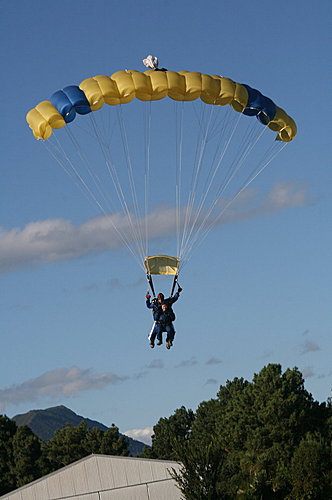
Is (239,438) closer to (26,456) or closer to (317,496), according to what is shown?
(317,496)

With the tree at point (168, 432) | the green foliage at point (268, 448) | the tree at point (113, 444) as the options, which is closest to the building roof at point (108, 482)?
the green foliage at point (268, 448)

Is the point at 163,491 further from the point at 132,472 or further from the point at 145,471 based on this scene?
the point at 132,472

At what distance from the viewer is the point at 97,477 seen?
1596 inches

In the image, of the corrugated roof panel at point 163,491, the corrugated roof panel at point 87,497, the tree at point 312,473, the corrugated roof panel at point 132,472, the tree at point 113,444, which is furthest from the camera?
the tree at point 113,444

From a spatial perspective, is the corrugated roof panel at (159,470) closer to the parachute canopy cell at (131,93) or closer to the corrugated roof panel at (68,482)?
the corrugated roof panel at (68,482)

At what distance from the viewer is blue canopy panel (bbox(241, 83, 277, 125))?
2739cm

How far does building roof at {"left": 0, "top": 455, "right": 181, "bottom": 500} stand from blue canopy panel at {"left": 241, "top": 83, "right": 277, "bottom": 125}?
15.3 m

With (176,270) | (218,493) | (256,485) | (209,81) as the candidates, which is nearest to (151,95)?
(209,81)

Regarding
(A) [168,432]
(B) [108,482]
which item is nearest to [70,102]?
(B) [108,482]

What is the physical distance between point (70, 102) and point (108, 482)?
64.1 ft

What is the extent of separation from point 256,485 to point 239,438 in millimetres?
16159

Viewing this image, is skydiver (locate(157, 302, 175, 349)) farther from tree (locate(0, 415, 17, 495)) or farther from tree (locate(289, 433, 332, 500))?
tree (locate(0, 415, 17, 495))

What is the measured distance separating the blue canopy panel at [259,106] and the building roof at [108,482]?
1533 centimetres

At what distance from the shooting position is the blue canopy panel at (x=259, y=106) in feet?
89.9
